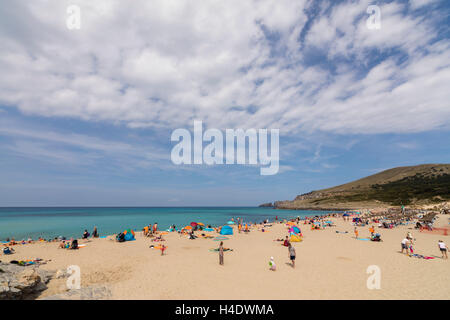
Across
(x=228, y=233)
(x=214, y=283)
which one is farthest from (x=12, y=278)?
(x=228, y=233)

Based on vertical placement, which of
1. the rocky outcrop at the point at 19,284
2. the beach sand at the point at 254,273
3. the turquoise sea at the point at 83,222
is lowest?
the turquoise sea at the point at 83,222

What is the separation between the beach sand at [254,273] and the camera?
991cm

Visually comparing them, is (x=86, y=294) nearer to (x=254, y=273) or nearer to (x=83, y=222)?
(x=254, y=273)

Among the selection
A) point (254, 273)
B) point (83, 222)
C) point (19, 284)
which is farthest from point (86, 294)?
point (83, 222)

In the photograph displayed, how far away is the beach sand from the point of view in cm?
991

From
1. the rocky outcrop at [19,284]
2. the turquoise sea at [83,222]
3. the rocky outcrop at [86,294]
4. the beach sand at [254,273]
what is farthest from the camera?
the turquoise sea at [83,222]

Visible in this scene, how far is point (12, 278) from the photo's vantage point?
9.73 meters

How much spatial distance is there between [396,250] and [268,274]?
13.9 m

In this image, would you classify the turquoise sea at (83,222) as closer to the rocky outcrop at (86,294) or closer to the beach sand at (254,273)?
the beach sand at (254,273)

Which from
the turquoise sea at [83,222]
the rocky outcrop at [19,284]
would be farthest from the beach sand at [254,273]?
the turquoise sea at [83,222]

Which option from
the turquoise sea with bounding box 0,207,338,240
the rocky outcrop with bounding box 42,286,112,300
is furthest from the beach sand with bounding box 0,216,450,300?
the turquoise sea with bounding box 0,207,338,240

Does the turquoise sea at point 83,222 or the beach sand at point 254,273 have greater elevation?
the beach sand at point 254,273

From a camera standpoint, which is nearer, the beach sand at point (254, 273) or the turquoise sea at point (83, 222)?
the beach sand at point (254, 273)

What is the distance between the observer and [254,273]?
499 inches
